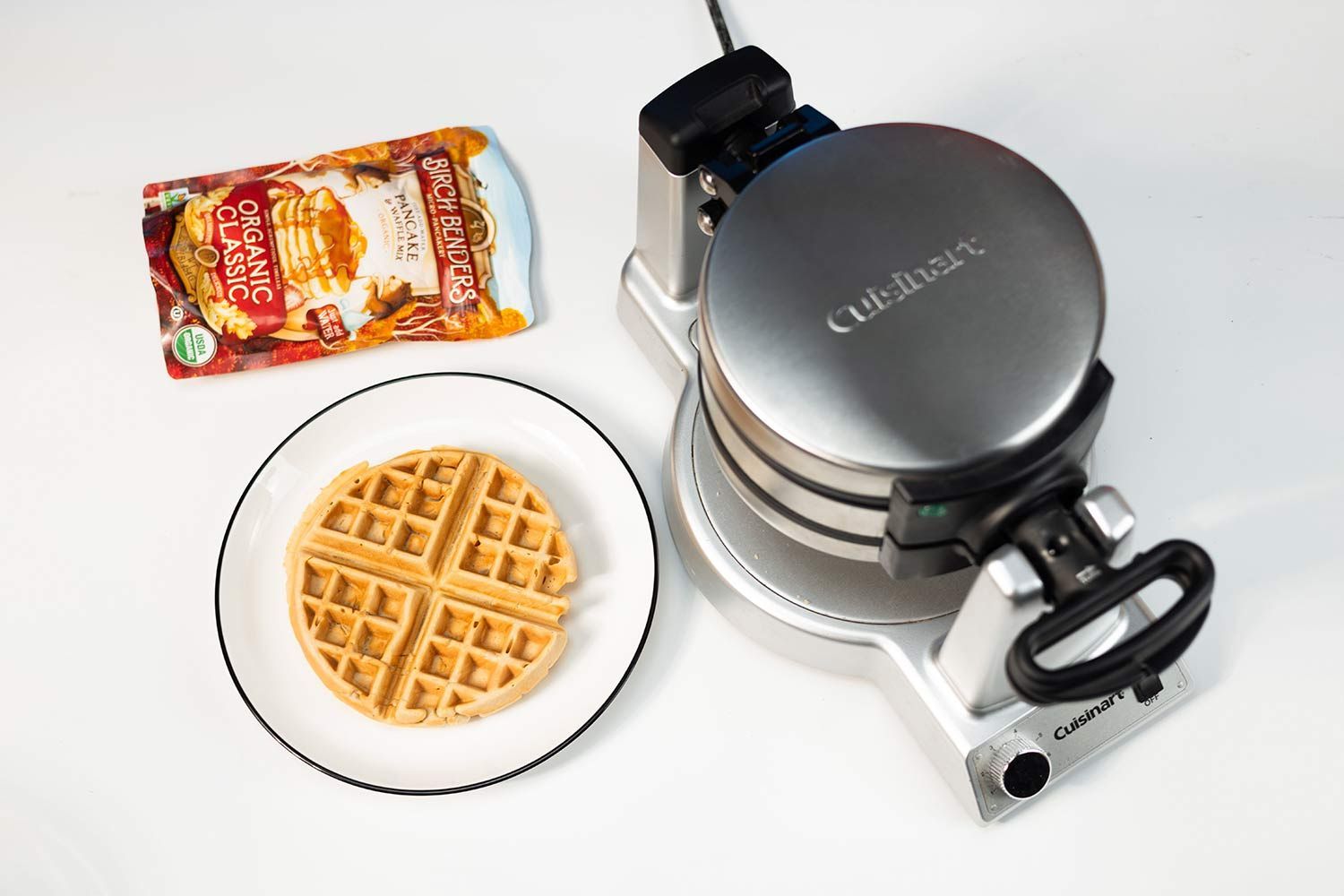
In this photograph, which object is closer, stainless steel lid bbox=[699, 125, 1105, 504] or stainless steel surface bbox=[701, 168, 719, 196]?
stainless steel lid bbox=[699, 125, 1105, 504]

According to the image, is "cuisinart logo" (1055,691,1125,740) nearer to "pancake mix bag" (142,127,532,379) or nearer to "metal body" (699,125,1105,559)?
"metal body" (699,125,1105,559)

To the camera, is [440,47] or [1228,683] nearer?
[1228,683]

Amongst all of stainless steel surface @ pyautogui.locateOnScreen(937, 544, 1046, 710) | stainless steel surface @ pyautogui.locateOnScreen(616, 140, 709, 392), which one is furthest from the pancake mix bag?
stainless steel surface @ pyautogui.locateOnScreen(937, 544, 1046, 710)

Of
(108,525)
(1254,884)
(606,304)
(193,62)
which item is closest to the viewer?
(1254,884)

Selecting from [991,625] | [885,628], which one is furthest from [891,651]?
[991,625]

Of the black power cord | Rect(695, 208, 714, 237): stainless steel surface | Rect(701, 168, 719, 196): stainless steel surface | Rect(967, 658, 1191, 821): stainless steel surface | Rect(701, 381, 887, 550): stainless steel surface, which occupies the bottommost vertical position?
Rect(967, 658, 1191, 821): stainless steel surface

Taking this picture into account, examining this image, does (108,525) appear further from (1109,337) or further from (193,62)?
(1109,337)

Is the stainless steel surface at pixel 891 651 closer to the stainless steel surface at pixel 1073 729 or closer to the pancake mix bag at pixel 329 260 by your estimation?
the stainless steel surface at pixel 1073 729

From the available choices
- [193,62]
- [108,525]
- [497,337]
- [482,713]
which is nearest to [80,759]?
[108,525]
